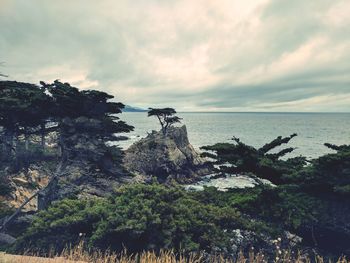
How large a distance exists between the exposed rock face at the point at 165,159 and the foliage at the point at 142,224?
1060 inches

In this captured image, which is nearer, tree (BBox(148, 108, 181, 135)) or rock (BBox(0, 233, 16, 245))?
rock (BBox(0, 233, 16, 245))

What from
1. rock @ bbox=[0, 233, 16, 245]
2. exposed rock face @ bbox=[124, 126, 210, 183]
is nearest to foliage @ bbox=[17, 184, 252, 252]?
rock @ bbox=[0, 233, 16, 245]

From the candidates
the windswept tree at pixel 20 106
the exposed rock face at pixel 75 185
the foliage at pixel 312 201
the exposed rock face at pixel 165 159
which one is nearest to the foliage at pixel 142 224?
the foliage at pixel 312 201

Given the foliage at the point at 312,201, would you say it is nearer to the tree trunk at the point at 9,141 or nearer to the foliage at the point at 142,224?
the foliage at the point at 142,224

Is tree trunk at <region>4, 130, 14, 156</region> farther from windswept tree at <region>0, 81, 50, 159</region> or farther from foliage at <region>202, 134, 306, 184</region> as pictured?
foliage at <region>202, 134, 306, 184</region>

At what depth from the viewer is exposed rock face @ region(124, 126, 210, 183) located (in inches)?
1515

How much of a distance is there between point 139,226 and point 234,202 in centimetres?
420

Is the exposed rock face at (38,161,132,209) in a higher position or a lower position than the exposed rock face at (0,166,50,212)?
higher

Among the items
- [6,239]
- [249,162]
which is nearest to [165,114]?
[249,162]

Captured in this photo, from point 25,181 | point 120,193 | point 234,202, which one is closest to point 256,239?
point 234,202

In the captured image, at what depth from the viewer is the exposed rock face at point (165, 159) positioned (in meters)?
38.5

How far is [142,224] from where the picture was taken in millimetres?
7703

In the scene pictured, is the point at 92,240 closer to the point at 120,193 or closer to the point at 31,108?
the point at 120,193

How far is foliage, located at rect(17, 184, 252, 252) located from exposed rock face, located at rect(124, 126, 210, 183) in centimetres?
2693
